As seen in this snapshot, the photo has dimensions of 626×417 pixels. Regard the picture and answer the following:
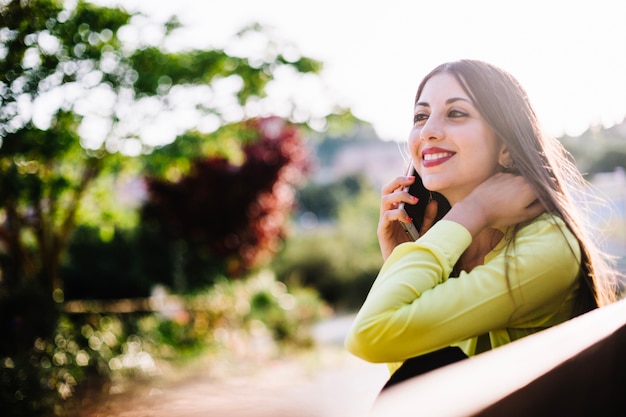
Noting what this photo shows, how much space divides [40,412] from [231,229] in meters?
5.16

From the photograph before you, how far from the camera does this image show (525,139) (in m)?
1.28

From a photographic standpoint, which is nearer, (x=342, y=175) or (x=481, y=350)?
(x=481, y=350)

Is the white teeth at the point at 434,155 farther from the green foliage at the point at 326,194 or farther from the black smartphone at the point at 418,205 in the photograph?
the green foliage at the point at 326,194

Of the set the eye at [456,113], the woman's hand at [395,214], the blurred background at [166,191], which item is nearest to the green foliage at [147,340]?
the blurred background at [166,191]

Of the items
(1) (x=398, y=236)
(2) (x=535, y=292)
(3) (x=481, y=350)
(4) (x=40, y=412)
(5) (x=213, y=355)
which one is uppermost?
(1) (x=398, y=236)

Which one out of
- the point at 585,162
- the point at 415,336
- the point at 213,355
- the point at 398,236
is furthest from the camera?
the point at 213,355

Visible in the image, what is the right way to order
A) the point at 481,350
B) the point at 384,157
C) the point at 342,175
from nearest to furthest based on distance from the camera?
the point at 481,350
the point at 342,175
the point at 384,157

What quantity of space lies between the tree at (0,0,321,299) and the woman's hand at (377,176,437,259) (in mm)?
3273

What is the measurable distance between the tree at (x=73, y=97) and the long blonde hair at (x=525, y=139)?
344cm

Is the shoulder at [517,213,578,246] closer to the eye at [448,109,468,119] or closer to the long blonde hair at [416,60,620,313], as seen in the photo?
the long blonde hair at [416,60,620,313]

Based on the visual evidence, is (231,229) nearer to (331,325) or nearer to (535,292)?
(331,325)

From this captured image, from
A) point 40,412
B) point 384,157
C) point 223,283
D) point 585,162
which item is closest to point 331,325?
point 223,283

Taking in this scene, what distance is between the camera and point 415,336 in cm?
104

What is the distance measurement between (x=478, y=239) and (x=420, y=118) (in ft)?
0.95
